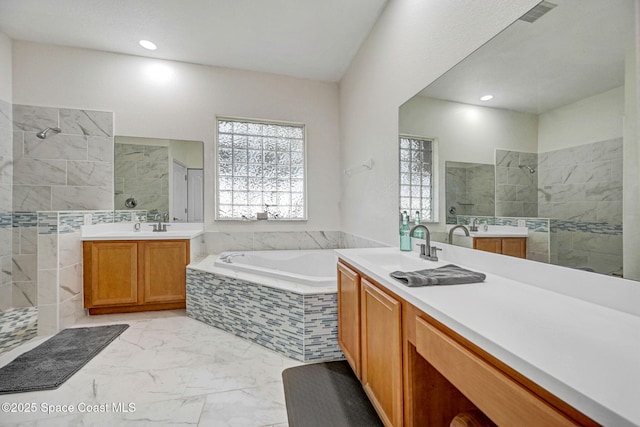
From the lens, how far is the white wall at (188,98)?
2955mm

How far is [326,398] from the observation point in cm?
157

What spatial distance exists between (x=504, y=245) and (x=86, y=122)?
4.11 metres

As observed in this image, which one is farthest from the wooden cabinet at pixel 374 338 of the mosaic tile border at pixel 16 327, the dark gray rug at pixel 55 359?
the mosaic tile border at pixel 16 327

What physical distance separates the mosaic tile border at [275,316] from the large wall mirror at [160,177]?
3.78 feet

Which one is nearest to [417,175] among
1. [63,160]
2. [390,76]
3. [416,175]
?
[416,175]

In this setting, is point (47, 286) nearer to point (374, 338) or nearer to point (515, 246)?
point (374, 338)

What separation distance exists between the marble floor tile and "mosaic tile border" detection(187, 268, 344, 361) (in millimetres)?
96

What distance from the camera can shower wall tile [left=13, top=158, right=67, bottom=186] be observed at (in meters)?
2.88

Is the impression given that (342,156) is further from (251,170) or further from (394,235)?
(394,235)

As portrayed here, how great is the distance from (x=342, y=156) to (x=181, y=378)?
290 centimetres

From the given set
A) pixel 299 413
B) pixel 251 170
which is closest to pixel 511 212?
pixel 299 413

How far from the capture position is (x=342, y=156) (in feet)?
11.9

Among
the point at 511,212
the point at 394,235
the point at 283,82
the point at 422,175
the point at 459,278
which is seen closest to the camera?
the point at 459,278

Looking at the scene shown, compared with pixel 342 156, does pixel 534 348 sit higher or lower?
lower
